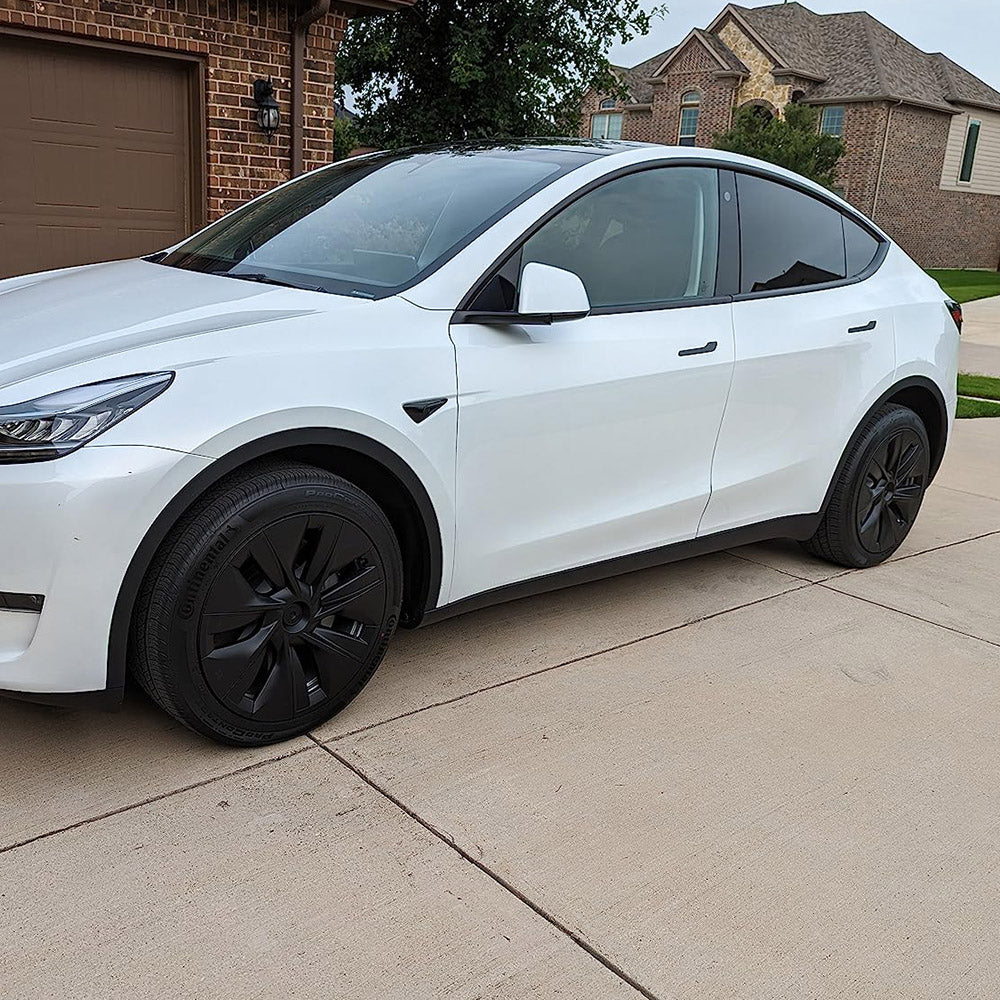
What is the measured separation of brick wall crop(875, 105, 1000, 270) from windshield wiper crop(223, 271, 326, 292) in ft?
125

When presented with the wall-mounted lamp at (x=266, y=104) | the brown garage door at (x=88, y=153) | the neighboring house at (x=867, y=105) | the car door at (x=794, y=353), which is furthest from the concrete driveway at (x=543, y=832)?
the neighboring house at (x=867, y=105)

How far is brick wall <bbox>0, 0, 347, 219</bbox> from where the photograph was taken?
290 inches

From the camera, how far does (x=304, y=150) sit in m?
8.73

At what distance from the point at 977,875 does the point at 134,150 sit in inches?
295

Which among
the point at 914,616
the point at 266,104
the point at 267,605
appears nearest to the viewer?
the point at 267,605

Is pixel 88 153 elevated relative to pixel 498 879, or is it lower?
elevated

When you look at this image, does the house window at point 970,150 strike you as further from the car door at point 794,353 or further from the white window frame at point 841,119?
the car door at point 794,353

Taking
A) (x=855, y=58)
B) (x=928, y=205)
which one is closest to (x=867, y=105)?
(x=855, y=58)

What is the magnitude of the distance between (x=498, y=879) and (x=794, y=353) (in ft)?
7.69

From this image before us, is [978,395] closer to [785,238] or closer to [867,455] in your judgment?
[867,455]

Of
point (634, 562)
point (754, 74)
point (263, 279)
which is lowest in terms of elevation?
point (634, 562)

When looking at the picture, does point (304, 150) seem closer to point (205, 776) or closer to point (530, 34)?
point (205, 776)

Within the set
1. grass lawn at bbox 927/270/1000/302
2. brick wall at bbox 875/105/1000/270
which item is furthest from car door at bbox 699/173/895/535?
brick wall at bbox 875/105/1000/270

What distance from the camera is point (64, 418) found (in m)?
2.44
